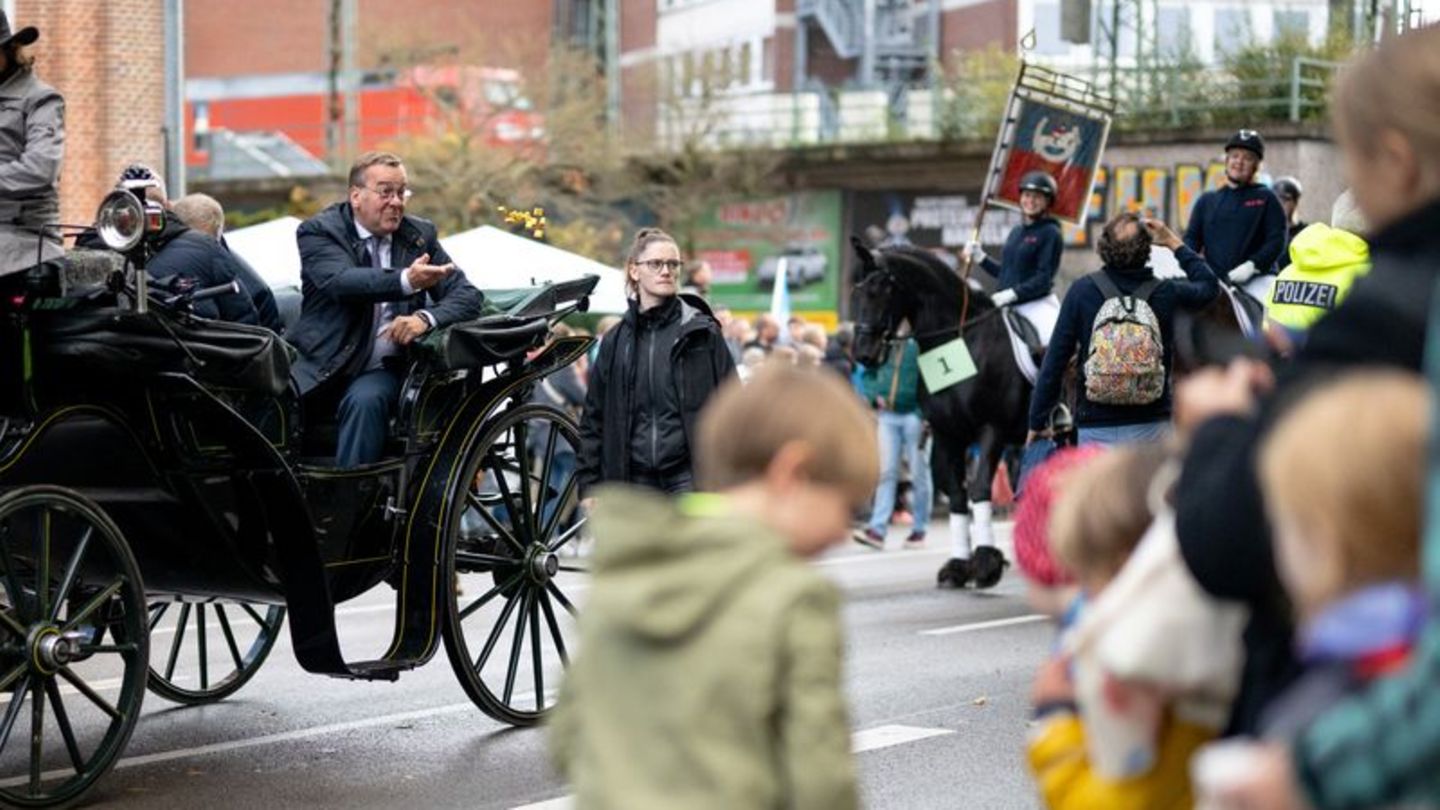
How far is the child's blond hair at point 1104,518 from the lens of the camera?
3.58 m

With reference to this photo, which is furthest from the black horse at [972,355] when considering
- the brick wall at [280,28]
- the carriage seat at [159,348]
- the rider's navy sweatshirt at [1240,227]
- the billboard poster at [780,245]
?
the brick wall at [280,28]

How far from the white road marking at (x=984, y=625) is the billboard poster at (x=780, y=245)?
32074mm

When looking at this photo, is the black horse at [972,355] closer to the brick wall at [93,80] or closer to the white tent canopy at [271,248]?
the white tent canopy at [271,248]

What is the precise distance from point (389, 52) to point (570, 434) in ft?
145

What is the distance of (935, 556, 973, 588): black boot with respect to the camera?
607 inches

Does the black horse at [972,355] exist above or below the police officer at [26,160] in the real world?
below

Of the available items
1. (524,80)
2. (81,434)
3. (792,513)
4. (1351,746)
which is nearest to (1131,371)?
(81,434)

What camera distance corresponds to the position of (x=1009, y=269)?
1605cm

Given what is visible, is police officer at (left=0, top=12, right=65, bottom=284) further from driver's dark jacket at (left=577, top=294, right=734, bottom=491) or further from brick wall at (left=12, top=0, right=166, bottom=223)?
brick wall at (left=12, top=0, right=166, bottom=223)

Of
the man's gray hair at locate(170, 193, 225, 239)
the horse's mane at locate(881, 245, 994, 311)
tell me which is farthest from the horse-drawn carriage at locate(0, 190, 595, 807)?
the horse's mane at locate(881, 245, 994, 311)

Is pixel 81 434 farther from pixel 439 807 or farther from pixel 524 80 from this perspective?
pixel 524 80

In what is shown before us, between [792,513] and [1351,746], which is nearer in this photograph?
[1351,746]

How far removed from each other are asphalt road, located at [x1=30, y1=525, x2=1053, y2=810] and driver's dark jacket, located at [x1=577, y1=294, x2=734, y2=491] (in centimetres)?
116

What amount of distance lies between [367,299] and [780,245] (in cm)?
3938
